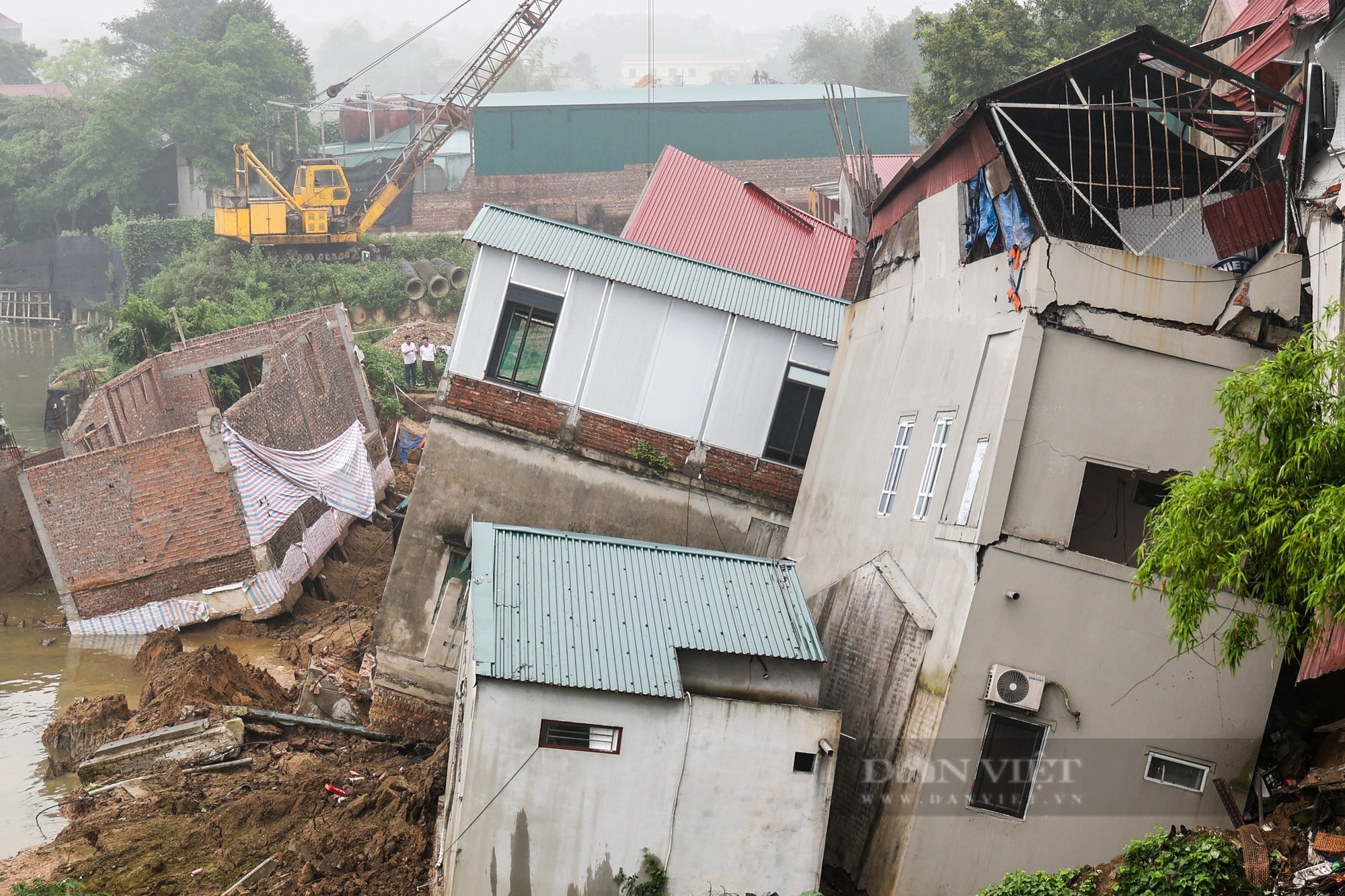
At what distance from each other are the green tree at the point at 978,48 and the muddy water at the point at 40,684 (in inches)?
792

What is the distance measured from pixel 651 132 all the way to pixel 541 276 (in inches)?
1166

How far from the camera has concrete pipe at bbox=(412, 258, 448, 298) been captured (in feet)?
124

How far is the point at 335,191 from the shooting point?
41.2 m

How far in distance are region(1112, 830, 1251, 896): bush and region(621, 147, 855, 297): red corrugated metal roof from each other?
38.7 feet

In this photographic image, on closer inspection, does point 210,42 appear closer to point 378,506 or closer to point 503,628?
point 378,506

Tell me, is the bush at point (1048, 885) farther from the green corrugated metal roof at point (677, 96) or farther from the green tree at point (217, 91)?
the green tree at point (217, 91)

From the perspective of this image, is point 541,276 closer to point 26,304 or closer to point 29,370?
point 29,370

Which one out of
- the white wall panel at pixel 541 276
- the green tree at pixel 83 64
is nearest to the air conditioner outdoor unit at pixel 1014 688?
the white wall panel at pixel 541 276

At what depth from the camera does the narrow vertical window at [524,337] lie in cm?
1436

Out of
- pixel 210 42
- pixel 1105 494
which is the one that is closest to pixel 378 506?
pixel 1105 494

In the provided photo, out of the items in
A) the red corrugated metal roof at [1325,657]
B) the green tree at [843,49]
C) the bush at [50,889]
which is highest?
the green tree at [843,49]

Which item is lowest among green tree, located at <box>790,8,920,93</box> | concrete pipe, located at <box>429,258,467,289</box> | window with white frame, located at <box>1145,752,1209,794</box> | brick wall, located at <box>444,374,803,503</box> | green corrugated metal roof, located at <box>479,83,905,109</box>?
window with white frame, located at <box>1145,752,1209,794</box>

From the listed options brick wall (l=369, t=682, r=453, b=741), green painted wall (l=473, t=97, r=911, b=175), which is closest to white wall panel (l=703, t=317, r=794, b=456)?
brick wall (l=369, t=682, r=453, b=741)

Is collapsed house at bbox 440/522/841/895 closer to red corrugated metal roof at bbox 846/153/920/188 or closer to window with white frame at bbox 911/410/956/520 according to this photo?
window with white frame at bbox 911/410/956/520
